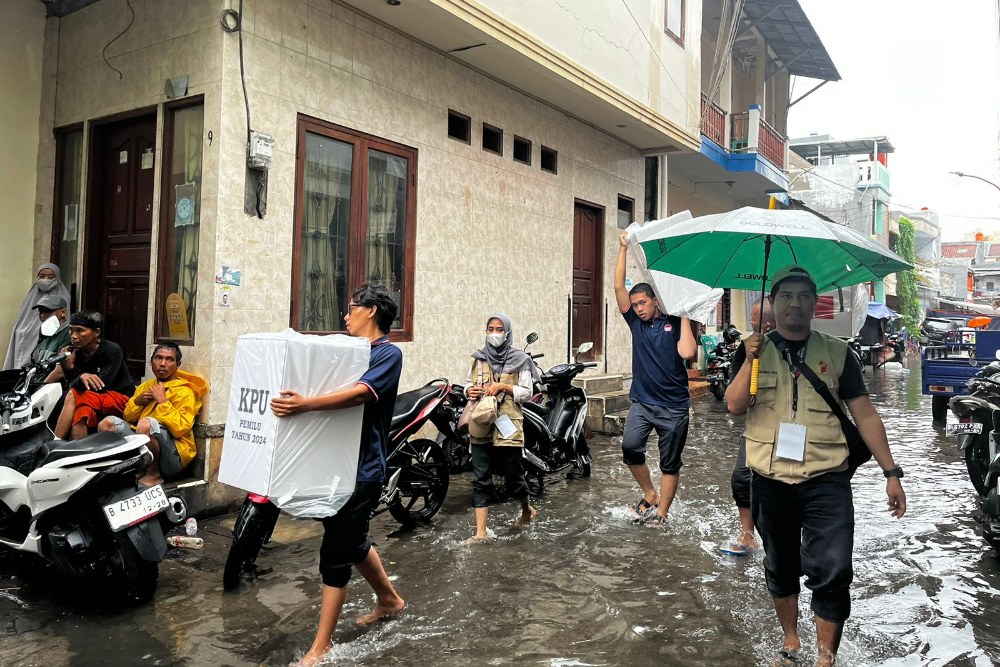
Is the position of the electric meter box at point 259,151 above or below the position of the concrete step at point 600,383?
above

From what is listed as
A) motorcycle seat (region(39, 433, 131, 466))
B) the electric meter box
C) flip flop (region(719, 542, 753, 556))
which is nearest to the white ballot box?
motorcycle seat (region(39, 433, 131, 466))

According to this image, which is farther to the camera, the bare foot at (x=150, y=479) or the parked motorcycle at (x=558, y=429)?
the parked motorcycle at (x=558, y=429)

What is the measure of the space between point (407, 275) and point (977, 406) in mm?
5379

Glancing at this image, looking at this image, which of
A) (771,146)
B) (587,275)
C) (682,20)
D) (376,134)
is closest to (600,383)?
(587,275)

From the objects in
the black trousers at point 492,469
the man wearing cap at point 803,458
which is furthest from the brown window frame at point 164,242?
the man wearing cap at point 803,458

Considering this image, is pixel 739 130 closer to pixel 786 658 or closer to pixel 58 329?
pixel 58 329

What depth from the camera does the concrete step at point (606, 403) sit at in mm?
10178

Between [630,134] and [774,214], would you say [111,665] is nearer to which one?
[774,214]

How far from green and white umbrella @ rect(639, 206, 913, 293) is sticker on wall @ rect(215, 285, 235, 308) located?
3467mm

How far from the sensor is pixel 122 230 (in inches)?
272

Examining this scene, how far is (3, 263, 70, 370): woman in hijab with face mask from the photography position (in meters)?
6.76

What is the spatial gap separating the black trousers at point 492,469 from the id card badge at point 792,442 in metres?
2.56

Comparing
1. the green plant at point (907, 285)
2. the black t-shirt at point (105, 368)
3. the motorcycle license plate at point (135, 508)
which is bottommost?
the motorcycle license plate at point (135, 508)

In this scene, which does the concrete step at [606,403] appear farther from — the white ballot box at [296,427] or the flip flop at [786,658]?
the white ballot box at [296,427]
